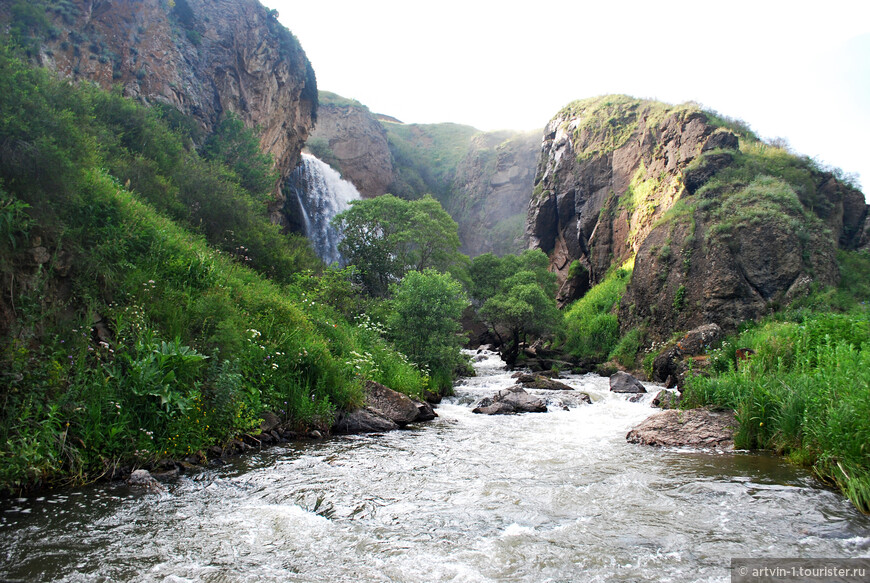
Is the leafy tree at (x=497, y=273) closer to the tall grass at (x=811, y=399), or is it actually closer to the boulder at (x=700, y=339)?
the boulder at (x=700, y=339)

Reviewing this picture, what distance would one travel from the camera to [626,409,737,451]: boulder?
27.7ft

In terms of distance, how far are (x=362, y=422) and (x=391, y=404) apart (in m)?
1.19

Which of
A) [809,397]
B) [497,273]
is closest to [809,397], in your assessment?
[809,397]

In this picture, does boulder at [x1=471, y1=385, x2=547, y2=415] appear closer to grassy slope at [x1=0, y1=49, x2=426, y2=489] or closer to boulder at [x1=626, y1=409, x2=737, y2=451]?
grassy slope at [x1=0, y1=49, x2=426, y2=489]

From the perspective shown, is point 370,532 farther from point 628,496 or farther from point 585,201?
point 585,201

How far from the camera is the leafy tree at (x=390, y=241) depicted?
31.4m

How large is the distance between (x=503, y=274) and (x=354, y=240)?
1075 cm

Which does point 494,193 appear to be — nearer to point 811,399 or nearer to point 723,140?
point 723,140

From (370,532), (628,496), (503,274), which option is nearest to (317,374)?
(370,532)

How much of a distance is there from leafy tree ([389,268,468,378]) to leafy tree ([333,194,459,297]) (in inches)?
582

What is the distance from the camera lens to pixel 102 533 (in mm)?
4516

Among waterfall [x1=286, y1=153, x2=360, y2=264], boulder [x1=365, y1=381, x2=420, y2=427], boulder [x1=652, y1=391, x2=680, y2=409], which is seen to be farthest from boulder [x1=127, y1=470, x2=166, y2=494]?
waterfall [x1=286, y1=153, x2=360, y2=264]

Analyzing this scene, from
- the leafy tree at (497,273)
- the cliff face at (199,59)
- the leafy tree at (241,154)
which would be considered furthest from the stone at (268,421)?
the leafy tree at (497,273)

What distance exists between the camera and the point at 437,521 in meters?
5.12
